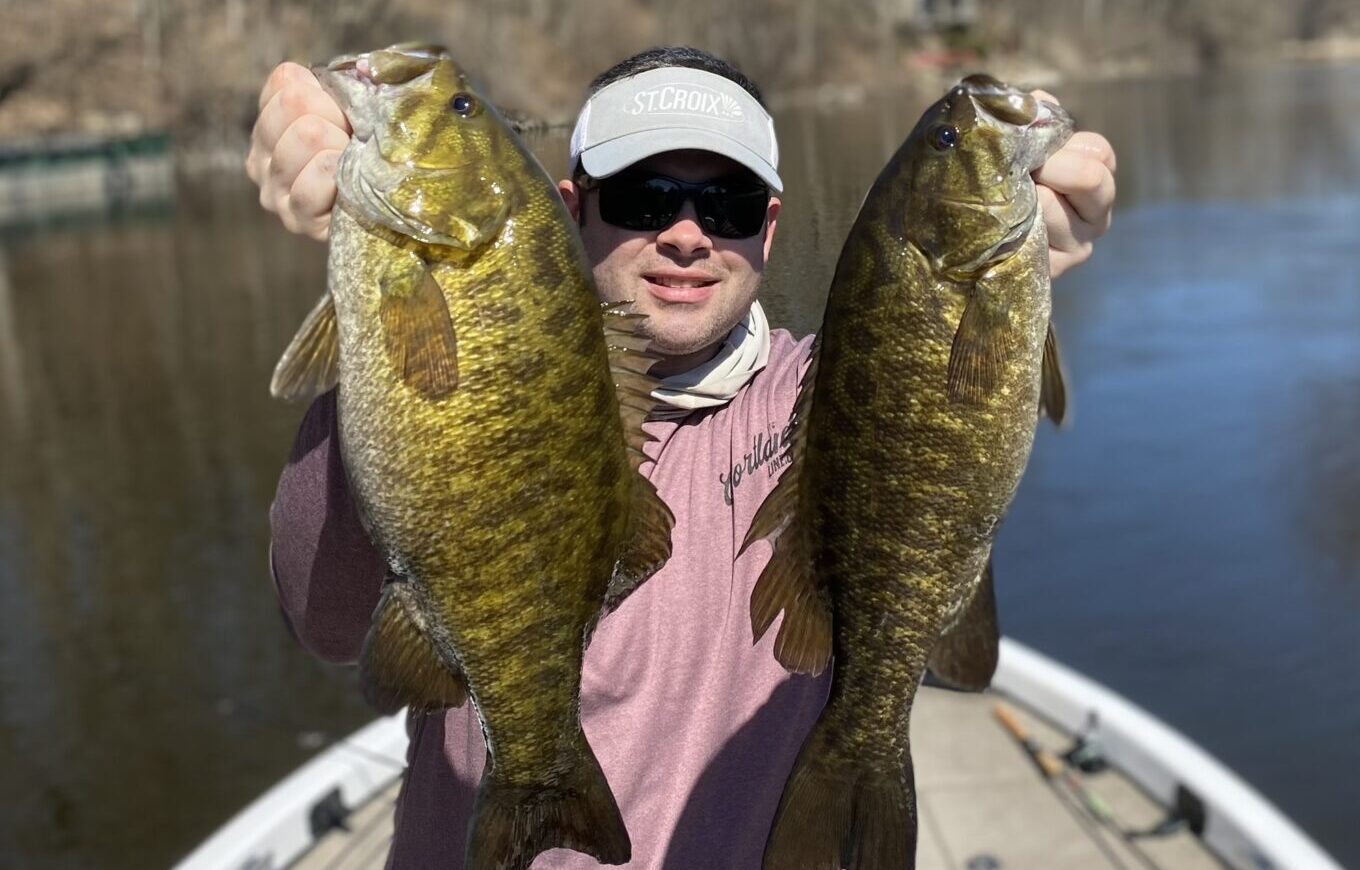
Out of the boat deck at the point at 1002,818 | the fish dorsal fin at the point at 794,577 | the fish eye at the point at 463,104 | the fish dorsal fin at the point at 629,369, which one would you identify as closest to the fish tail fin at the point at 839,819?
the fish dorsal fin at the point at 794,577

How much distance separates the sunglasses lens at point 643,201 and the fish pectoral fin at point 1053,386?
669 millimetres

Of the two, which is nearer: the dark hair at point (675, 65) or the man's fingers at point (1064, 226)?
the man's fingers at point (1064, 226)

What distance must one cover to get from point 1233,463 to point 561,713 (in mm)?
11986

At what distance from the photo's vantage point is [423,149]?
5.66 feet

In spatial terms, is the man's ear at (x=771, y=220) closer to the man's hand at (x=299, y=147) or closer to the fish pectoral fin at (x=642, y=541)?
the fish pectoral fin at (x=642, y=541)

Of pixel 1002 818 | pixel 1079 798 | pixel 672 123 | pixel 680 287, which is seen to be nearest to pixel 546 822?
pixel 680 287

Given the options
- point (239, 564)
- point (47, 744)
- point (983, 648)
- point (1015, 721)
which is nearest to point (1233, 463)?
point (1015, 721)

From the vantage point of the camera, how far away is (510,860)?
186 cm

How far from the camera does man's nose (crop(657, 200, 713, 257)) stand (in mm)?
2146

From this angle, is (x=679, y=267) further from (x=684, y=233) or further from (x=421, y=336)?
(x=421, y=336)

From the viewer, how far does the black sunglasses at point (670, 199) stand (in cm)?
213

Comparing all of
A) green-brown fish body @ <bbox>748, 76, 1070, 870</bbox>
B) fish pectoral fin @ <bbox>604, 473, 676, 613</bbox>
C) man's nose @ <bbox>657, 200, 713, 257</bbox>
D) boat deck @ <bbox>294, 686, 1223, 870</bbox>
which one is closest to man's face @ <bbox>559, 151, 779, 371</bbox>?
man's nose @ <bbox>657, 200, 713, 257</bbox>

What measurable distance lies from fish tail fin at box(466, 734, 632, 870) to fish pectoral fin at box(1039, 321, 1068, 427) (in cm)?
89

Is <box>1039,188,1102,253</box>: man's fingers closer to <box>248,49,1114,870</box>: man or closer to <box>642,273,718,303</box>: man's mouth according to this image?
<box>248,49,1114,870</box>: man
